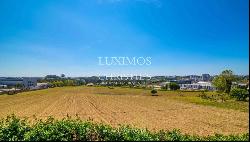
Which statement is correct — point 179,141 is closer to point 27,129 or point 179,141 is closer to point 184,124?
point 27,129

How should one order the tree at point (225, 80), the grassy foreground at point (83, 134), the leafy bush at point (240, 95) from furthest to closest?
the tree at point (225, 80) → the leafy bush at point (240, 95) → the grassy foreground at point (83, 134)

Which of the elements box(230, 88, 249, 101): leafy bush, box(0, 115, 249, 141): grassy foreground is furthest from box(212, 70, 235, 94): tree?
box(0, 115, 249, 141): grassy foreground

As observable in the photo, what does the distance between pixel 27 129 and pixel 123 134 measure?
431 centimetres

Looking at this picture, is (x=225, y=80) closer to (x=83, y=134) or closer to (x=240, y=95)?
(x=240, y=95)

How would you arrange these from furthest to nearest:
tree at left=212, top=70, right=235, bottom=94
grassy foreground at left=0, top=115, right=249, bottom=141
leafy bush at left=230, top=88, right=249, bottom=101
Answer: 1. tree at left=212, top=70, right=235, bottom=94
2. leafy bush at left=230, top=88, right=249, bottom=101
3. grassy foreground at left=0, top=115, right=249, bottom=141

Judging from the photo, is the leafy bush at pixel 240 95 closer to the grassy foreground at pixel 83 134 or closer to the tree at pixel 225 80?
the tree at pixel 225 80

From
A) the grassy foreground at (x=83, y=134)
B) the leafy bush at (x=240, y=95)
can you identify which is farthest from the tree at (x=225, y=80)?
the grassy foreground at (x=83, y=134)

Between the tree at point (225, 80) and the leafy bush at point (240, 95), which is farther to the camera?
the tree at point (225, 80)

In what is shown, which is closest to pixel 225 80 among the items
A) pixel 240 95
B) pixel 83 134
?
pixel 240 95

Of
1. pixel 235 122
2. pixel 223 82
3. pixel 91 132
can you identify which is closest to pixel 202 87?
pixel 223 82

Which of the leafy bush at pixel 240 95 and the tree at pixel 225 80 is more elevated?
the tree at pixel 225 80

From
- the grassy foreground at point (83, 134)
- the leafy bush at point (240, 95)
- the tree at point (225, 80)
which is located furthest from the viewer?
the tree at point (225, 80)

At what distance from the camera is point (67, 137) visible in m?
13.9

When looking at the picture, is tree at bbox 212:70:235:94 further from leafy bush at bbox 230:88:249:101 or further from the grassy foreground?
the grassy foreground
